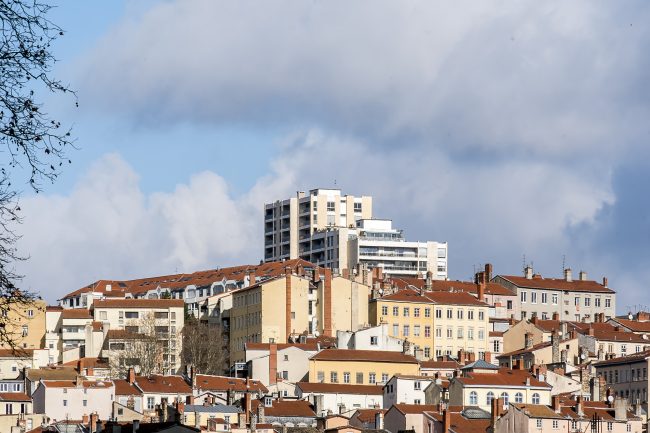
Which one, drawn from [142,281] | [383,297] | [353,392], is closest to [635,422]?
[353,392]

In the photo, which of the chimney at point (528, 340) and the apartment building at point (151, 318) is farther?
the apartment building at point (151, 318)

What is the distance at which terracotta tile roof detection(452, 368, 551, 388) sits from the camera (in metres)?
106

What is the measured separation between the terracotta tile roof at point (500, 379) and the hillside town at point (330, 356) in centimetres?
14

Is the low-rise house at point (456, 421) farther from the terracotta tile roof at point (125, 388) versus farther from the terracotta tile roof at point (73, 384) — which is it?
the terracotta tile roof at point (73, 384)

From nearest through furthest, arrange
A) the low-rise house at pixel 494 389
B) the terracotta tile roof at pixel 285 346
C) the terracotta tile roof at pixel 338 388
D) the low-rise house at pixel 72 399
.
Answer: the low-rise house at pixel 72 399
the low-rise house at pixel 494 389
the terracotta tile roof at pixel 338 388
the terracotta tile roof at pixel 285 346

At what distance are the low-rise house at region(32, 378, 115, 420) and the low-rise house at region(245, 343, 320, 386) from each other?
48.4ft

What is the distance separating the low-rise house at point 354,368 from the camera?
382ft

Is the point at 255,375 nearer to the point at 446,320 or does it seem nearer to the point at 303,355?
the point at 303,355

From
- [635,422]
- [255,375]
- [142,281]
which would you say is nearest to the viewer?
[635,422]

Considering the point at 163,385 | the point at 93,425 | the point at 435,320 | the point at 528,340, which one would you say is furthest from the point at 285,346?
the point at 93,425

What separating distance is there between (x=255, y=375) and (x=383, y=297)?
61.3ft

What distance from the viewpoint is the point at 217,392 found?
358 ft

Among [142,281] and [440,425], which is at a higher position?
[142,281]

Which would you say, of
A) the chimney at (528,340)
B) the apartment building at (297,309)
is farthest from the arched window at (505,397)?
the apartment building at (297,309)
